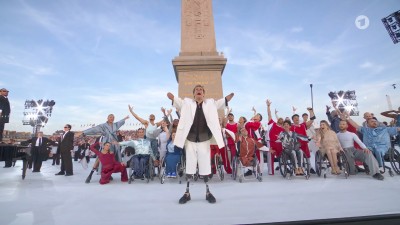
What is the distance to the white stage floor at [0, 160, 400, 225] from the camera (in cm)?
264

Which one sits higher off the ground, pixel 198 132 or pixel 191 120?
pixel 191 120

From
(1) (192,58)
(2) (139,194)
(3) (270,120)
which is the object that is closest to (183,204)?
(2) (139,194)

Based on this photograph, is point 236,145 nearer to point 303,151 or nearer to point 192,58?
point 303,151

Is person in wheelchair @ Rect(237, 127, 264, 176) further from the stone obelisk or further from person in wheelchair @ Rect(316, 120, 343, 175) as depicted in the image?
the stone obelisk

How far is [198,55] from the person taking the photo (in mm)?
8641

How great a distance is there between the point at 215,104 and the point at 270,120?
362cm

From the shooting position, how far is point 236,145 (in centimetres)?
589

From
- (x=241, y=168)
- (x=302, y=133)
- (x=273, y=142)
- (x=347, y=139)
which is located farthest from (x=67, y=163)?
(x=347, y=139)

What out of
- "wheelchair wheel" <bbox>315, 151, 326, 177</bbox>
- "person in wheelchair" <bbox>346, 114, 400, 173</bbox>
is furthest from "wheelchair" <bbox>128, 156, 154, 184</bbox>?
"person in wheelchair" <bbox>346, 114, 400, 173</bbox>

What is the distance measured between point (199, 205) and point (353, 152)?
4414mm

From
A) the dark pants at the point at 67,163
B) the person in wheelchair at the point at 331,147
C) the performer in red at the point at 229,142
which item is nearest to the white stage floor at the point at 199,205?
the person in wheelchair at the point at 331,147

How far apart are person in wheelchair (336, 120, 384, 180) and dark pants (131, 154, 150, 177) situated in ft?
15.8

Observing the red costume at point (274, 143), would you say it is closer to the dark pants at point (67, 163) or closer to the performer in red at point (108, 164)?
the performer in red at point (108, 164)

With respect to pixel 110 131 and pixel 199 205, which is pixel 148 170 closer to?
pixel 110 131
